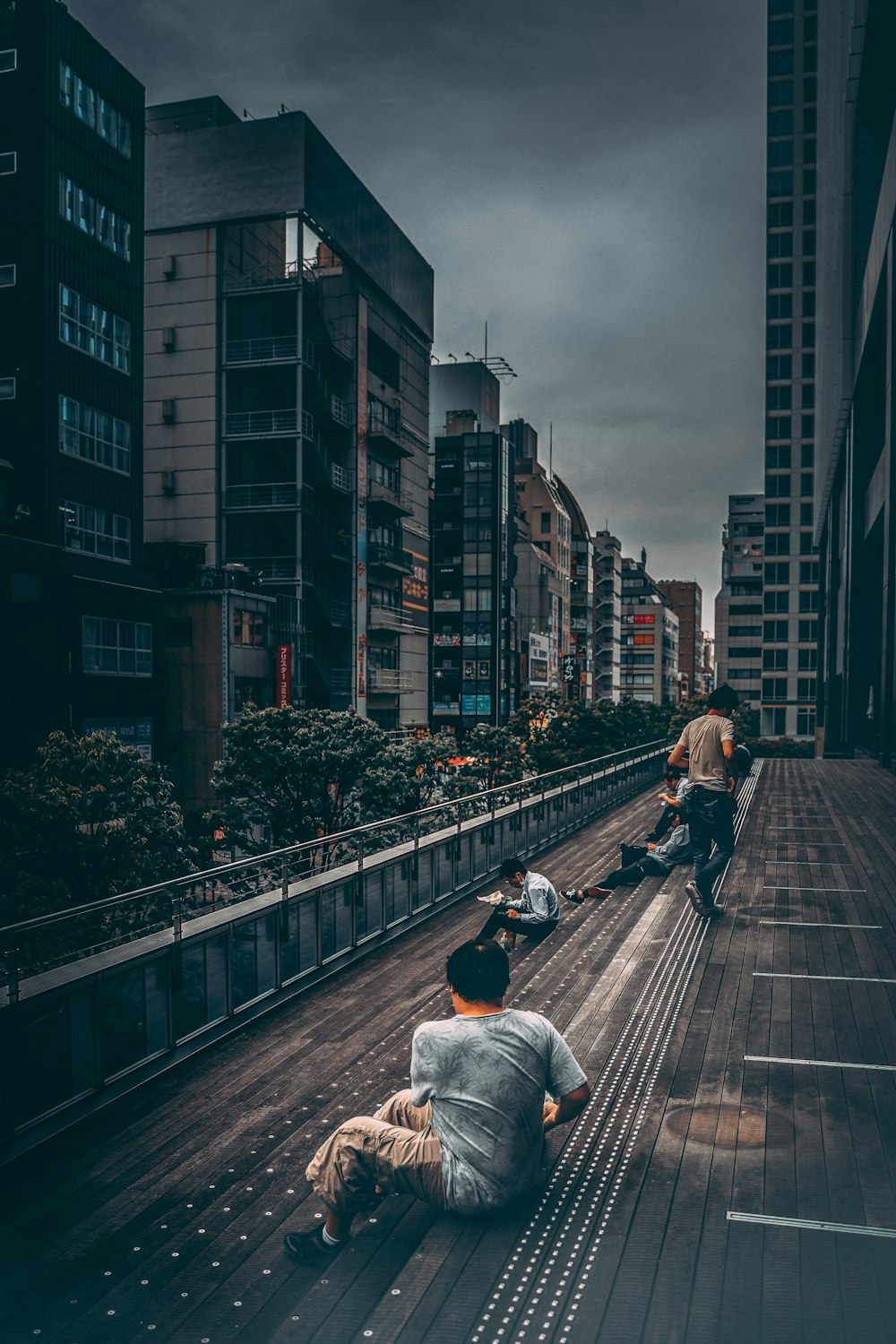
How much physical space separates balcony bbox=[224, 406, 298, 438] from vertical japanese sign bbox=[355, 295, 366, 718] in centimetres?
621

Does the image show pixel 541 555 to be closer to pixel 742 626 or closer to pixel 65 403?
pixel 742 626

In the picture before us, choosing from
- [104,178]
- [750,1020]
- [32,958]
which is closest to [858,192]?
[104,178]

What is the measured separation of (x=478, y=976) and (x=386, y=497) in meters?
51.7

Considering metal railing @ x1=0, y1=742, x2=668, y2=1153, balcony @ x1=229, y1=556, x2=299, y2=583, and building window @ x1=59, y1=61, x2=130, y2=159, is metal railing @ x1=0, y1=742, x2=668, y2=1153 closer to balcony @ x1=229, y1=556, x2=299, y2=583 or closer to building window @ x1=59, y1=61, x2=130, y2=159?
building window @ x1=59, y1=61, x2=130, y2=159

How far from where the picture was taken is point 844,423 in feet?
134

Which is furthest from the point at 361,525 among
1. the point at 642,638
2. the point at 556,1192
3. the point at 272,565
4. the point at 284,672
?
the point at 642,638

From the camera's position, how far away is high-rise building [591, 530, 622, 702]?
392 feet

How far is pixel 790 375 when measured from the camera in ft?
257

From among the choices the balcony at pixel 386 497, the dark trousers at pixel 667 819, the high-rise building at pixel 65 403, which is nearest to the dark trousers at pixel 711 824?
the dark trousers at pixel 667 819

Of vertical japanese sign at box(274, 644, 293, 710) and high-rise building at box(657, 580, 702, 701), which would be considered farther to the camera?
high-rise building at box(657, 580, 702, 701)

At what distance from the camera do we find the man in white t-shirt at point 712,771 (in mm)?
9367

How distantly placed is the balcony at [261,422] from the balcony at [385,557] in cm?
900

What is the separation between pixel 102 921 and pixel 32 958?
0.70 metres

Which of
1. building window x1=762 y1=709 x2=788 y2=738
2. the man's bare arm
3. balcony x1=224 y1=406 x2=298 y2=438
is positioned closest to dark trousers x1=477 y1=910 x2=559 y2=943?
the man's bare arm
